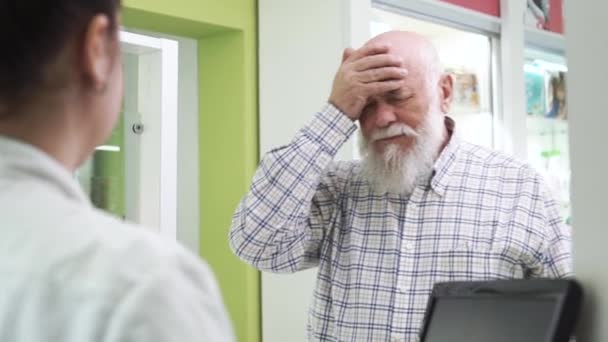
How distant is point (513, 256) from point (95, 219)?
1112 millimetres

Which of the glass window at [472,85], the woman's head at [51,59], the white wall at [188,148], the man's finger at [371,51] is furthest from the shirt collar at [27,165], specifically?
the glass window at [472,85]

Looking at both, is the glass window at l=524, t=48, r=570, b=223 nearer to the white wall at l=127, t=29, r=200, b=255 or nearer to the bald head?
the white wall at l=127, t=29, r=200, b=255

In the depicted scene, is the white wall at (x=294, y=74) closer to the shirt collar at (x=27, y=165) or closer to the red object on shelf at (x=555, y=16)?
the red object on shelf at (x=555, y=16)

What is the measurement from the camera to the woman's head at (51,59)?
1.90ft

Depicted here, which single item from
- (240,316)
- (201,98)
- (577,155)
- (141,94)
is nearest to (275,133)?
(201,98)

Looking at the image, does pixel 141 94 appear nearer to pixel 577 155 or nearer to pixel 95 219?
pixel 577 155

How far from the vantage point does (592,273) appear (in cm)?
99

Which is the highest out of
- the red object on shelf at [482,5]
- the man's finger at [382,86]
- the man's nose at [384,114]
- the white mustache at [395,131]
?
the red object on shelf at [482,5]

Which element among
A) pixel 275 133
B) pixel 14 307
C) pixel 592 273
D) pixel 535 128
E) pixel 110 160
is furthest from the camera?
pixel 535 128

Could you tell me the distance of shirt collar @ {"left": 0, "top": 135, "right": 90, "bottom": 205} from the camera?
22.9 inches

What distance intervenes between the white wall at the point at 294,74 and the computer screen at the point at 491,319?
6.65ft

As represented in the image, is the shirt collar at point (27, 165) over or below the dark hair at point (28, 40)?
below

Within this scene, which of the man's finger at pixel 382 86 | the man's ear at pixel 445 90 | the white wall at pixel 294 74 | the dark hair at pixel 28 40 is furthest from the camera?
the white wall at pixel 294 74

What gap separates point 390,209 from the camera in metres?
1.69
